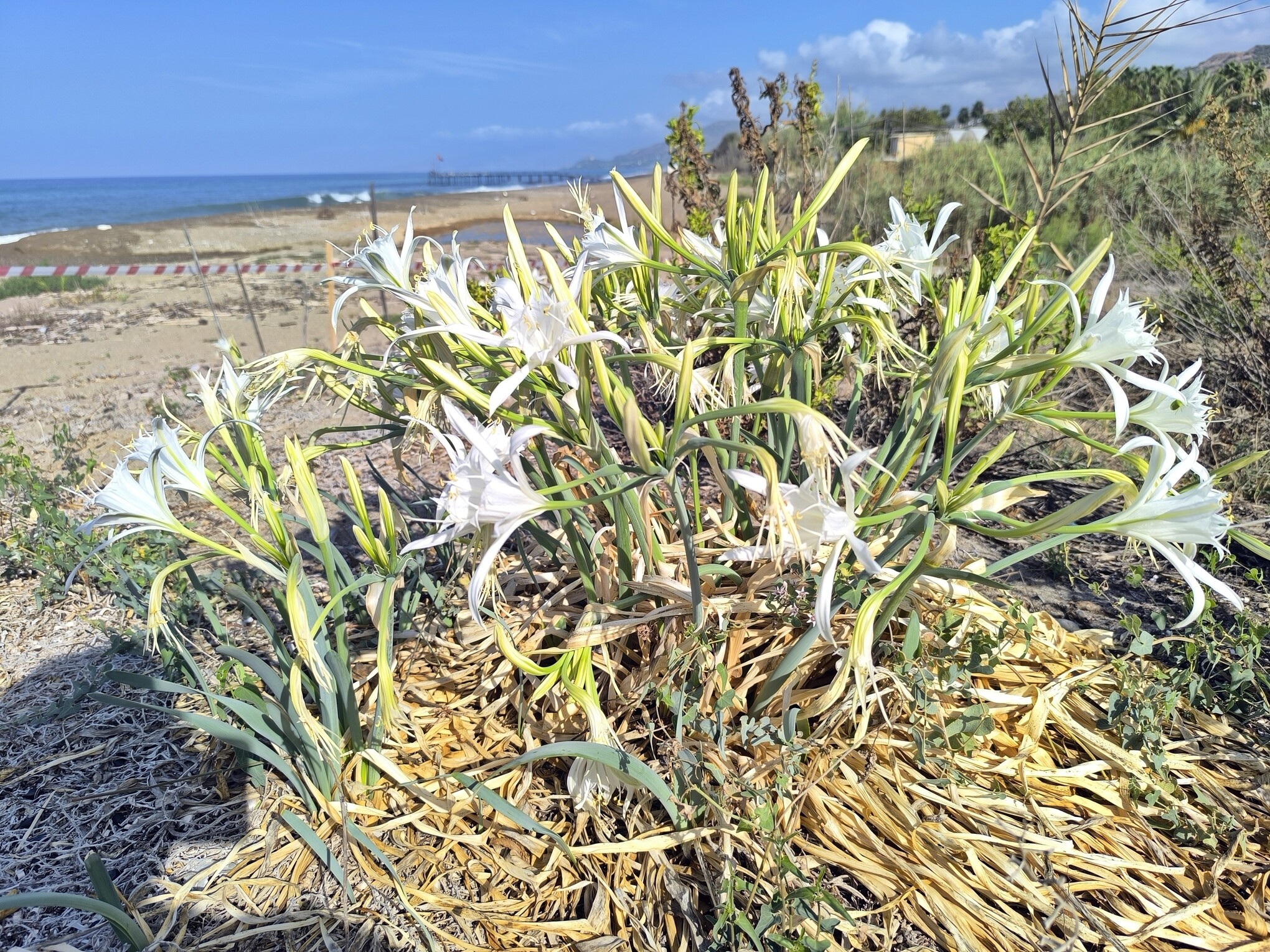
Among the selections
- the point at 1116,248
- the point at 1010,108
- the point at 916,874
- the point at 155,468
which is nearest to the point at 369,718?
the point at 155,468

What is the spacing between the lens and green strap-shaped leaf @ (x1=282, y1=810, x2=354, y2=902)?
1228mm

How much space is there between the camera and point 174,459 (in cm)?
119

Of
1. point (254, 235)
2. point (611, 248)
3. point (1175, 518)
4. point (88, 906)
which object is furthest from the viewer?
point (254, 235)

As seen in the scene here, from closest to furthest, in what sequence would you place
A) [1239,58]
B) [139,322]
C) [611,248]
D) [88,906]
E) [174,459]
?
[88,906]
[174,459]
[611,248]
[139,322]
[1239,58]

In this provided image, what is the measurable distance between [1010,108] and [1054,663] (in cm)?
754

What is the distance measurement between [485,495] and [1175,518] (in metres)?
0.88

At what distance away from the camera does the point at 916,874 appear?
1220 mm

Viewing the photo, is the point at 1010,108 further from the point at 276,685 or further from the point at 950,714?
the point at 276,685

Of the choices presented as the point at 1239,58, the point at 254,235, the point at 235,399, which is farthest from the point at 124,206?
the point at 235,399

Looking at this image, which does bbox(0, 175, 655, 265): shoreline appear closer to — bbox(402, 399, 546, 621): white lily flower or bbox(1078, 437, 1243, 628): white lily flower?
bbox(402, 399, 546, 621): white lily flower

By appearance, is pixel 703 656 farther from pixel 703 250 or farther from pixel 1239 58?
pixel 1239 58

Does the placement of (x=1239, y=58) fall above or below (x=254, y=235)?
above

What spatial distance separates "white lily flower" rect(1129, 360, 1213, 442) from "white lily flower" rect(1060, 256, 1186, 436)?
2 centimetres

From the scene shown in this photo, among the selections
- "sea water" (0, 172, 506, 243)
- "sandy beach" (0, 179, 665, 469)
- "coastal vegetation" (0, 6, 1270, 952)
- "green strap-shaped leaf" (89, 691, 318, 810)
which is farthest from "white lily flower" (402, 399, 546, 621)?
"sea water" (0, 172, 506, 243)
